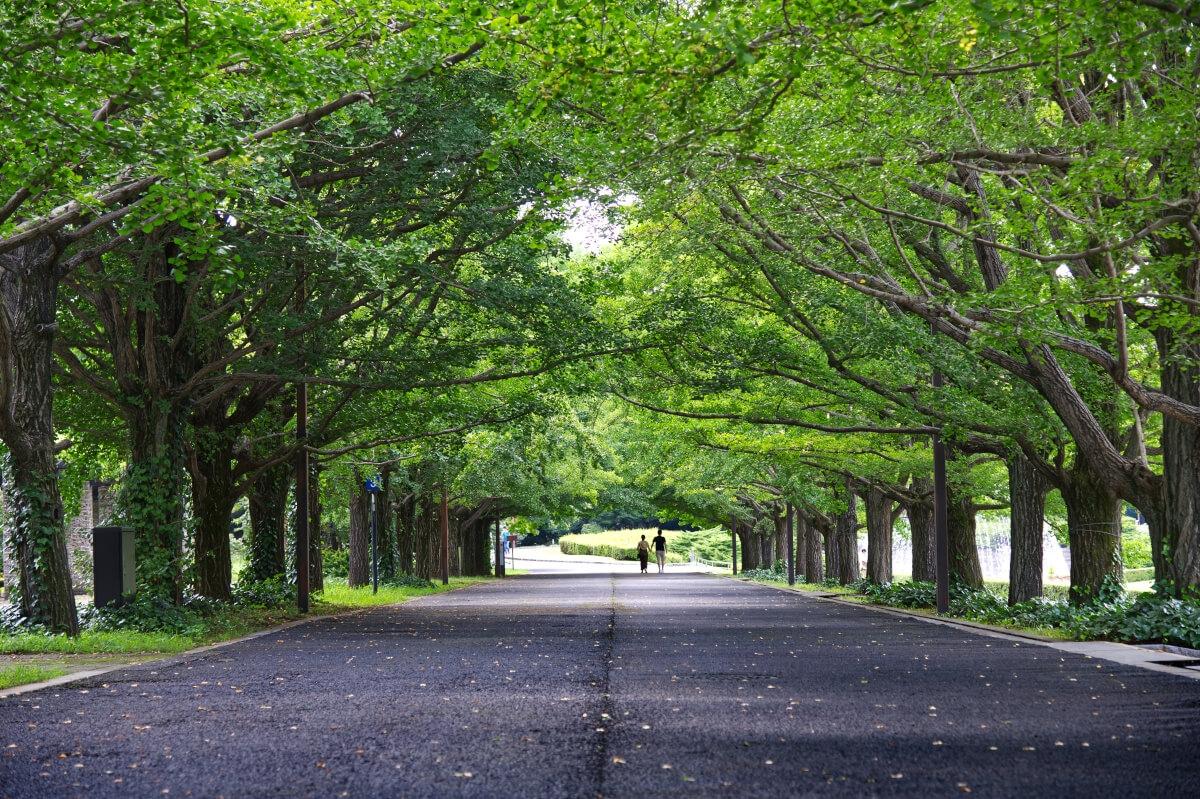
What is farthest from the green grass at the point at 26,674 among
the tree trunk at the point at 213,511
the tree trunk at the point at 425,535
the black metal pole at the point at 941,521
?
the tree trunk at the point at 425,535

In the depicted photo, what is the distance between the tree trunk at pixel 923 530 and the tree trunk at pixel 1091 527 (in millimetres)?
10180

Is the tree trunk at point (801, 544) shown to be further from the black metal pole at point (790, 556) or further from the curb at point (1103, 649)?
the curb at point (1103, 649)

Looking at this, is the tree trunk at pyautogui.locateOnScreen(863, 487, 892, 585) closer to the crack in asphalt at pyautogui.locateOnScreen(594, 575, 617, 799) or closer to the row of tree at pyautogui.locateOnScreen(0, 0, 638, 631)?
the row of tree at pyautogui.locateOnScreen(0, 0, 638, 631)

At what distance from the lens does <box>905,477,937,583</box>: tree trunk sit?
31000 millimetres

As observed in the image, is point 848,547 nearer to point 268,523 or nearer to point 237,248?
point 268,523

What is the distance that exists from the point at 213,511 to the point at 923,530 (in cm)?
1781

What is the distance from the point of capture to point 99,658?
13375 mm

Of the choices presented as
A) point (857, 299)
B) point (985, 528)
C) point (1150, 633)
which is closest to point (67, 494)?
point (857, 299)

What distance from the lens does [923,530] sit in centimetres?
3200

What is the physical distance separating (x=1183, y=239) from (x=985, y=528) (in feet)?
220

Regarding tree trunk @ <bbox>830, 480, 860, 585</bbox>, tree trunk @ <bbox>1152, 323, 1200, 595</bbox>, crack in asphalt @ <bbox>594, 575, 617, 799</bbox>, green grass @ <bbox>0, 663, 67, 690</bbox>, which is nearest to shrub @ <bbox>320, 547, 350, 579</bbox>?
tree trunk @ <bbox>830, 480, 860, 585</bbox>

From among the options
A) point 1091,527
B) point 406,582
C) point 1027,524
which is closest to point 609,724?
point 1091,527

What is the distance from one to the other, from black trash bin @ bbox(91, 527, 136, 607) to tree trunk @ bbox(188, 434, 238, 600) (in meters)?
4.09

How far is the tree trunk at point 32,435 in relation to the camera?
48.1 ft
